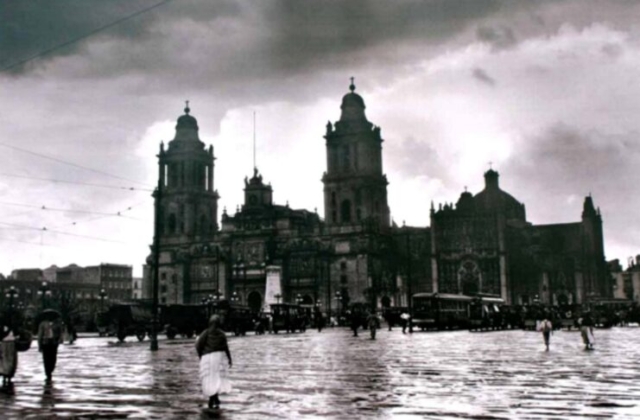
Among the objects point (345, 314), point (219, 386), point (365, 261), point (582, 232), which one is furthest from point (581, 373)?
point (582, 232)

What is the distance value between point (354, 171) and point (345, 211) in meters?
5.09

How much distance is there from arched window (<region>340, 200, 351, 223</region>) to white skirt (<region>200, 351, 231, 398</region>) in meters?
80.6

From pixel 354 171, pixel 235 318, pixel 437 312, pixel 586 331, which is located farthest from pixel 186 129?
pixel 586 331

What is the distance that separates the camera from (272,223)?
94.2 meters

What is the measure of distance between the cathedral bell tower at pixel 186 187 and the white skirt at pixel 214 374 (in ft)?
286

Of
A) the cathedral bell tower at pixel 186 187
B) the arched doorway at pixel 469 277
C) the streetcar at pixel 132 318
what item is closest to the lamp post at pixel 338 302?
the arched doorway at pixel 469 277

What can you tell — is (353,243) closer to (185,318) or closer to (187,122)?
(187,122)

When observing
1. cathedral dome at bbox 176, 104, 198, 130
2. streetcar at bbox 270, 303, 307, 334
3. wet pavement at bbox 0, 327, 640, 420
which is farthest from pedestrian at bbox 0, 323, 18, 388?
cathedral dome at bbox 176, 104, 198, 130

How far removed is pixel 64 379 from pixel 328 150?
79.2 m

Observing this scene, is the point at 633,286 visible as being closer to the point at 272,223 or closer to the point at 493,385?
the point at 272,223

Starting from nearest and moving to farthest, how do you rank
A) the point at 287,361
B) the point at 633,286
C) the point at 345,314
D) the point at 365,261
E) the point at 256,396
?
1. the point at 256,396
2. the point at 287,361
3. the point at 345,314
4. the point at 365,261
5. the point at 633,286

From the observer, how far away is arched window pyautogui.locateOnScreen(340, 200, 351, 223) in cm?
9194

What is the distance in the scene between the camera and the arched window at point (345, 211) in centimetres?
9194

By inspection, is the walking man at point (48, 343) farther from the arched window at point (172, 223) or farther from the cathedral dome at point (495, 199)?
the arched window at point (172, 223)
